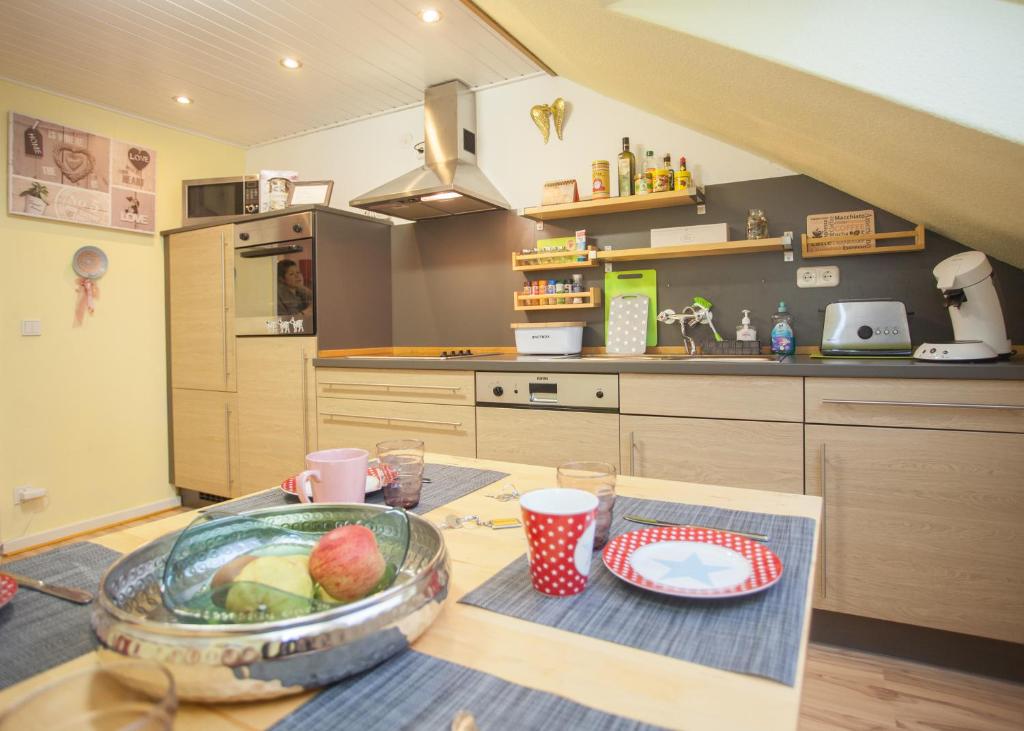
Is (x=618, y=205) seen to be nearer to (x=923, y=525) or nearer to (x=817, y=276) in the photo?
(x=817, y=276)

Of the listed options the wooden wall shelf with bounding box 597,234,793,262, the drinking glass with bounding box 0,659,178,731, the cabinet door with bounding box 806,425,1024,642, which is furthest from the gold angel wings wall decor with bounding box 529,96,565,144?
the drinking glass with bounding box 0,659,178,731

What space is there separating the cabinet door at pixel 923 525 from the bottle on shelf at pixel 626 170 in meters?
1.38

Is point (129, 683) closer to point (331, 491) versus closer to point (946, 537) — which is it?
point (331, 491)

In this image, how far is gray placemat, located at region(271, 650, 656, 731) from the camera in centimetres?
43

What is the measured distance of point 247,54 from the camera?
2.86 m

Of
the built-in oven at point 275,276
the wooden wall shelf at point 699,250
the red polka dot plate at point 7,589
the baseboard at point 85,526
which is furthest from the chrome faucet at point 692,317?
the baseboard at point 85,526

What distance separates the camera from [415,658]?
518 millimetres

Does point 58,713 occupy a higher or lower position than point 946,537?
higher

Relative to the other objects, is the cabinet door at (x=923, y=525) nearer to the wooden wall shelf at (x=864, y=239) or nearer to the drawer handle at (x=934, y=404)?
the drawer handle at (x=934, y=404)

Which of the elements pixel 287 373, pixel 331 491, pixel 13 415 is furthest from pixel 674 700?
pixel 13 415

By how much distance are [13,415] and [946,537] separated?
413 centimetres

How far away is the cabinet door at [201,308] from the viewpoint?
3480 mm

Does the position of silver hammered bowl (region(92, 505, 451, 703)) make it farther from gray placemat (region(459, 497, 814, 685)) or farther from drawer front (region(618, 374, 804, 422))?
drawer front (region(618, 374, 804, 422))

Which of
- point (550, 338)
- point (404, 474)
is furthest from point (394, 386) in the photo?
point (404, 474)
